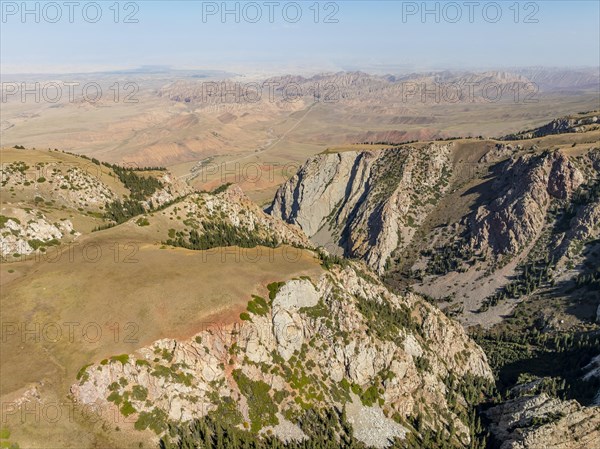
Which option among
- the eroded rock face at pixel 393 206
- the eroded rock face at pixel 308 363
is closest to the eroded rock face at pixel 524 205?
the eroded rock face at pixel 393 206

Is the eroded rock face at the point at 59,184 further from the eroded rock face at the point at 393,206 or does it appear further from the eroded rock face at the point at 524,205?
the eroded rock face at the point at 524,205

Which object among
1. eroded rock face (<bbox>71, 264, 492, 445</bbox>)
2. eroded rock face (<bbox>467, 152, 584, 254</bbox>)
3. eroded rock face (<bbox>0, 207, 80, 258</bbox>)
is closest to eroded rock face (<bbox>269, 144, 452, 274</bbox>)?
eroded rock face (<bbox>467, 152, 584, 254</bbox>)

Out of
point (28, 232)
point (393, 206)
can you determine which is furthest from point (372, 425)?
point (393, 206)

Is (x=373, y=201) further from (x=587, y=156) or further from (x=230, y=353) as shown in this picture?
(x=230, y=353)

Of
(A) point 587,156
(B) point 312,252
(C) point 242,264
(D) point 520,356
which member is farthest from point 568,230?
(C) point 242,264

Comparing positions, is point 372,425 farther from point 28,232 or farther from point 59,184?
point 59,184
